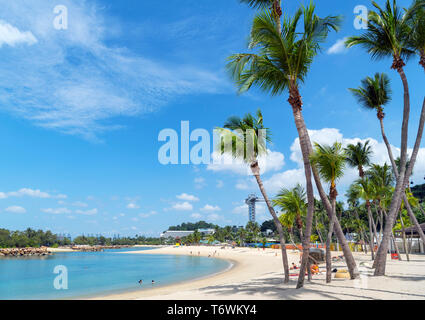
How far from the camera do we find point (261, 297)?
9375 millimetres

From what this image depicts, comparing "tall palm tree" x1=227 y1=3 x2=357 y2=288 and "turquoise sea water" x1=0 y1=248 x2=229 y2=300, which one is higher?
"tall palm tree" x1=227 y1=3 x2=357 y2=288

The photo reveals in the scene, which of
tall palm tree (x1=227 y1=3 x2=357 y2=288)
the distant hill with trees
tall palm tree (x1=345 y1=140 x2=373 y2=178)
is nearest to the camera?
tall palm tree (x1=227 y1=3 x2=357 y2=288)

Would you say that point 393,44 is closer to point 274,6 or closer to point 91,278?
point 274,6

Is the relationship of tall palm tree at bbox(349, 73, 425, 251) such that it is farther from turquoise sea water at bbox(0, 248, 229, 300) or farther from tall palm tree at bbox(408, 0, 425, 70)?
turquoise sea water at bbox(0, 248, 229, 300)

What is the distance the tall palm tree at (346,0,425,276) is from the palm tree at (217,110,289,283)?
416 centimetres

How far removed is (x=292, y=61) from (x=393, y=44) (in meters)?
5.22

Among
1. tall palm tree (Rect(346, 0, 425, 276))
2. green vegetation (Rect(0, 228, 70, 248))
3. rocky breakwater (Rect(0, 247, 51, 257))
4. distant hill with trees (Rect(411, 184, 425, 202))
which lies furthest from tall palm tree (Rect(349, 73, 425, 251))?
green vegetation (Rect(0, 228, 70, 248))

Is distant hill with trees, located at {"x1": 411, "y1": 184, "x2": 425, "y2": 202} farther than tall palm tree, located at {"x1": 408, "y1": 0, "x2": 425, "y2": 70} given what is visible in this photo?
Yes

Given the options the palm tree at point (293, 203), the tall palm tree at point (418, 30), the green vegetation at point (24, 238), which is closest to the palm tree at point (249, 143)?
the palm tree at point (293, 203)

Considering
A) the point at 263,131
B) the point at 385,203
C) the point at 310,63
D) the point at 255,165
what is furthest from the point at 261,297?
the point at 385,203

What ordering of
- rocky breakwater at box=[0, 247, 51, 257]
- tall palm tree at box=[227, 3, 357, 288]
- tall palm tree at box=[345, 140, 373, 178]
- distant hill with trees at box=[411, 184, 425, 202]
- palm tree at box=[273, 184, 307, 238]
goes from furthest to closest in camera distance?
rocky breakwater at box=[0, 247, 51, 257]
distant hill with trees at box=[411, 184, 425, 202]
tall palm tree at box=[345, 140, 373, 178]
palm tree at box=[273, 184, 307, 238]
tall palm tree at box=[227, 3, 357, 288]

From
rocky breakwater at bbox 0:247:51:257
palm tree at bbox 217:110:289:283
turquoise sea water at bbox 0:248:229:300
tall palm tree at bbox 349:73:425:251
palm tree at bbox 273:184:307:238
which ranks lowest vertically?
rocky breakwater at bbox 0:247:51:257

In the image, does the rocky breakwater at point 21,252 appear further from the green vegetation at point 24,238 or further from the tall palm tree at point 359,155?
the tall palm tree at point 359,155

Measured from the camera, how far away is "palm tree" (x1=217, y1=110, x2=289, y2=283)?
13391mm
